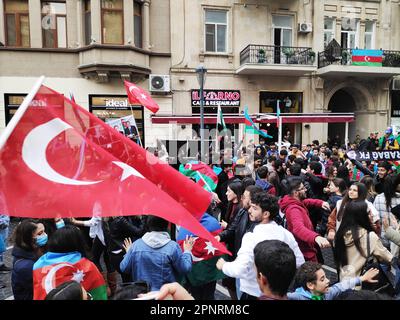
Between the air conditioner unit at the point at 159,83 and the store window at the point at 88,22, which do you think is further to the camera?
the air conditioner unit at the point at 159,83

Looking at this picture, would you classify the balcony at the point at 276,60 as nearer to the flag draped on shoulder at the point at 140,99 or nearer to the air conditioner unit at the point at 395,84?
the air conditioner unit at the point at 395,84

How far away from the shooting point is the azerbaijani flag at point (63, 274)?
7.68 ft

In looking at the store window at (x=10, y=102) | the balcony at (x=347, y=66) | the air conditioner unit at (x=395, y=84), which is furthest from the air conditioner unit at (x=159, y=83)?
the air conditioner unit at (x=395, y=84)

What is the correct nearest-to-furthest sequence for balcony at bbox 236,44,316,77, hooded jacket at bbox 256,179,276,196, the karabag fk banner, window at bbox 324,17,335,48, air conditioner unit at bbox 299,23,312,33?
hooded jacket at bbox 256,179,276,196 → the karabag fk banner → balcony at bbox 236,44,316,77 → air conditioner unit at bbox 299,23,312,33 → window at bbox 324,17,335,48

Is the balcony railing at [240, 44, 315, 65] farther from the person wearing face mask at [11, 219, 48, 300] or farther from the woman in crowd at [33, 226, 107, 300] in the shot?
the woman in crowd at [33, 226, 107, 300]

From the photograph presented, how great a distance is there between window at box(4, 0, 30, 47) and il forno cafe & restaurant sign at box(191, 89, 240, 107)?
26.4 ft

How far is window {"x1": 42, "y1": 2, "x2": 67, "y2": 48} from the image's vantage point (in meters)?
15.1

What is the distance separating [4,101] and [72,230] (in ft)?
48.8

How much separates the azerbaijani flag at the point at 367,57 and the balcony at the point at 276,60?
6.77ft

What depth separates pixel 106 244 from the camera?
413 centimetres

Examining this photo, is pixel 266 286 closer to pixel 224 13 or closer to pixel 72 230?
pixel 72 230

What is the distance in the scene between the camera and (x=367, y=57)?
17.0 m

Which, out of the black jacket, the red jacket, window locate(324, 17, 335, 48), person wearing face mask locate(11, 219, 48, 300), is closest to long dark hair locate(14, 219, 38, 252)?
person wearing face mask locate(11, 219, 48, 300)
